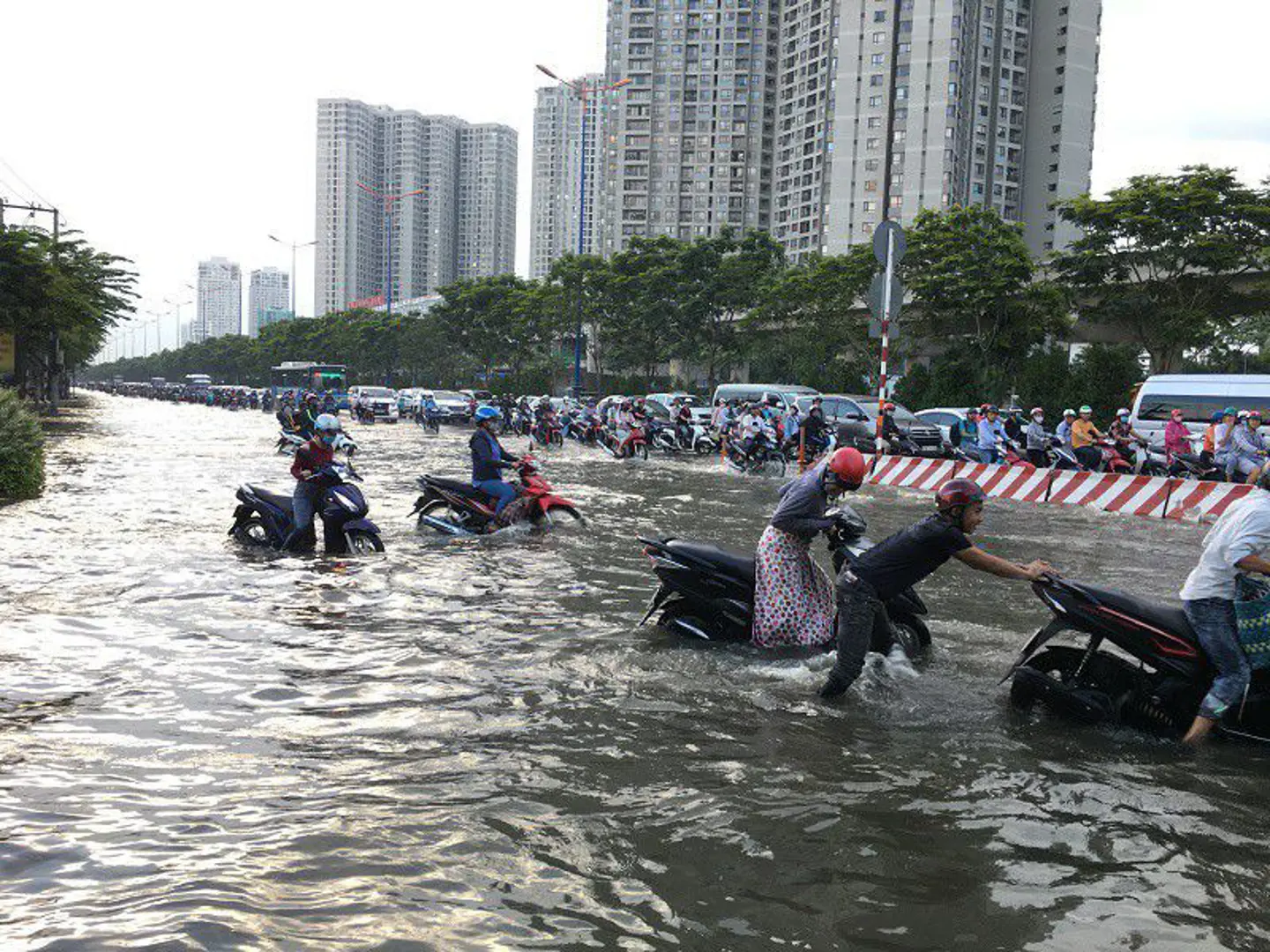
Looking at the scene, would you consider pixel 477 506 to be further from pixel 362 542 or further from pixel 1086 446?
pixel 1086 446

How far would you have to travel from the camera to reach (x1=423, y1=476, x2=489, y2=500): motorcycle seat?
11523 millimetres

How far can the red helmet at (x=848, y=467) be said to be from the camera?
5727 mm

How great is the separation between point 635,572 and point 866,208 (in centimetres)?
9574

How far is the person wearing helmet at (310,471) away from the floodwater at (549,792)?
1656 millimetres

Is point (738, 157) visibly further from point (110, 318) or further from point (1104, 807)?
point (1104, 807)

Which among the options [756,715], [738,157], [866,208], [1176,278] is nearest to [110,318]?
[1176,278]

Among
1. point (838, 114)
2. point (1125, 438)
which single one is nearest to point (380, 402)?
point (1125, 438)

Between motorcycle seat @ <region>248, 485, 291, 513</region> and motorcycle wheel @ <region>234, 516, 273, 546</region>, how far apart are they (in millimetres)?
252

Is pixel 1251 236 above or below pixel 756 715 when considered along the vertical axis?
above

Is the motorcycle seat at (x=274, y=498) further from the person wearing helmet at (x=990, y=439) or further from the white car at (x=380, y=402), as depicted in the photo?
the white car at (x=380, y=402)

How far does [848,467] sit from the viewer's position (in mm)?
5734

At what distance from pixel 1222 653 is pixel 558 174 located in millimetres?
152385

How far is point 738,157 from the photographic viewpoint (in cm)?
12150

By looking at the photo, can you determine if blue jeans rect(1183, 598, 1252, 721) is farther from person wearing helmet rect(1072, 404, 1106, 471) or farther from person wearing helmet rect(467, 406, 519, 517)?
person wearing helmet rect(1072, 404, 1106, 471)
